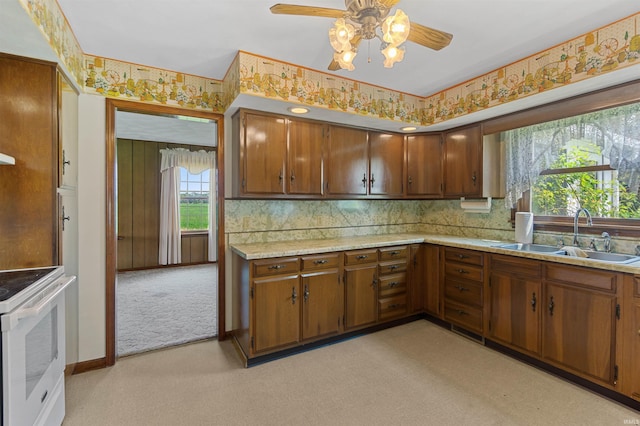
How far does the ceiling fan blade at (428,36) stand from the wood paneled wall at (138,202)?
575cm

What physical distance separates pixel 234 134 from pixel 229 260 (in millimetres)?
1267

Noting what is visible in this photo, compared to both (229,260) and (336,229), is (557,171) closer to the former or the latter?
(336,229)

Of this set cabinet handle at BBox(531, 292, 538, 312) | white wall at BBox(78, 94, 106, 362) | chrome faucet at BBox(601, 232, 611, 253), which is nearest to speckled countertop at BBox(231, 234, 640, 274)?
cabinet handle at BBox(531, 292, 538, 312)

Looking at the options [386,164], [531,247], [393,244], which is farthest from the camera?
[386,164]

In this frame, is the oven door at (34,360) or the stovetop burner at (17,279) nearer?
the oven door at (34,360)

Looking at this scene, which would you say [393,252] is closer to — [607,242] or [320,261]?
[320,261]

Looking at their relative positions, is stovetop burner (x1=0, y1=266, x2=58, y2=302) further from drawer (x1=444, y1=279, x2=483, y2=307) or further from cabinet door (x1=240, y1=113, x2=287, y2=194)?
drawer (x1=444, y1=279, x2=483, y2=307)

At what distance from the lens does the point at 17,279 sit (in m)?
1.60

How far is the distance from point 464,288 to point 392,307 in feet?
2.50

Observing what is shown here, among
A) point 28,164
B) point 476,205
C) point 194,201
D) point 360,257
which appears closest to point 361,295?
point 360,257

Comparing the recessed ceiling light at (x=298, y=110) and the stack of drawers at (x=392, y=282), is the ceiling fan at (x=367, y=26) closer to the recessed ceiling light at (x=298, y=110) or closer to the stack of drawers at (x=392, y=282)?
the recessed ceiling light at (x=298, y=110)

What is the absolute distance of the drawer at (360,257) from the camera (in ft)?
9.66

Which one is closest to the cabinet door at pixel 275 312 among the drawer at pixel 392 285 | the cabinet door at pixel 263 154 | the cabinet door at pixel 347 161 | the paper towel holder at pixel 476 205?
the cabinet door at pixel 263 154

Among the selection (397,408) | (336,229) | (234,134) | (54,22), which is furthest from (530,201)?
(54,22)
